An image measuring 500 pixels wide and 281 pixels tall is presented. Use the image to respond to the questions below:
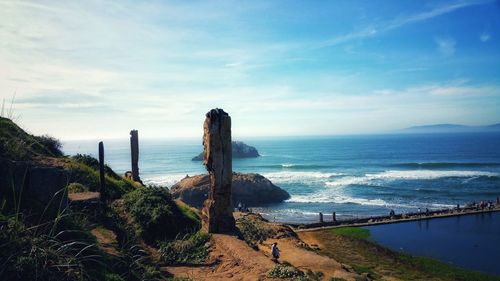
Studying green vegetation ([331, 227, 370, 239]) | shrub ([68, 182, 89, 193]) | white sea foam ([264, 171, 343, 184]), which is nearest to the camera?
shrub ([68, 182, 89, 193])

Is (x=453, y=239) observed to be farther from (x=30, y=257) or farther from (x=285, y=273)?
(x=30, y=257)

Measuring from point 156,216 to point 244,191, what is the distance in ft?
117

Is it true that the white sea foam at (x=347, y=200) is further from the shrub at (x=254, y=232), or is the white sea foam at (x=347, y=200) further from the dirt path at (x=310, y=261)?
the dirt path at (x=310, y=261)

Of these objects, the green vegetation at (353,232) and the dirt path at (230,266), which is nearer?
the dirt path at (230,266)

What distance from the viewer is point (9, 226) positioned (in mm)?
5227

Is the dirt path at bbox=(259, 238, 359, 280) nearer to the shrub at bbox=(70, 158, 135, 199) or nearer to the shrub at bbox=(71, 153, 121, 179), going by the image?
the shrub at bbox=(70, 158, 135, 199)

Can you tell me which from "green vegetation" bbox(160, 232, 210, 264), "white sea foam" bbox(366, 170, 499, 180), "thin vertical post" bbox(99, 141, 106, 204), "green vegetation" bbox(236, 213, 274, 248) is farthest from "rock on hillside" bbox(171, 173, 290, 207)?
"green vegetation" bbox(160, 232, 210, 264)

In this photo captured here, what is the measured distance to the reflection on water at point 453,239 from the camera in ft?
82.4

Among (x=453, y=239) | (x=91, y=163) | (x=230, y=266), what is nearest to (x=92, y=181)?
(x=91, y=163)

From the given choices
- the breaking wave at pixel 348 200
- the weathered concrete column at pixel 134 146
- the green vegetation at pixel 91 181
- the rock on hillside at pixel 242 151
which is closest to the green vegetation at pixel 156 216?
the green vegetation at pixel 91 181

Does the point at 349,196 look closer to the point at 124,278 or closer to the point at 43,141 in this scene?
the point at 43,141

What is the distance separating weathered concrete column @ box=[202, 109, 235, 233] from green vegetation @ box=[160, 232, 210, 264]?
109cm

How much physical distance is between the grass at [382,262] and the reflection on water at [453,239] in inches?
58.0

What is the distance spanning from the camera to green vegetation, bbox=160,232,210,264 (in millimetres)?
12773
